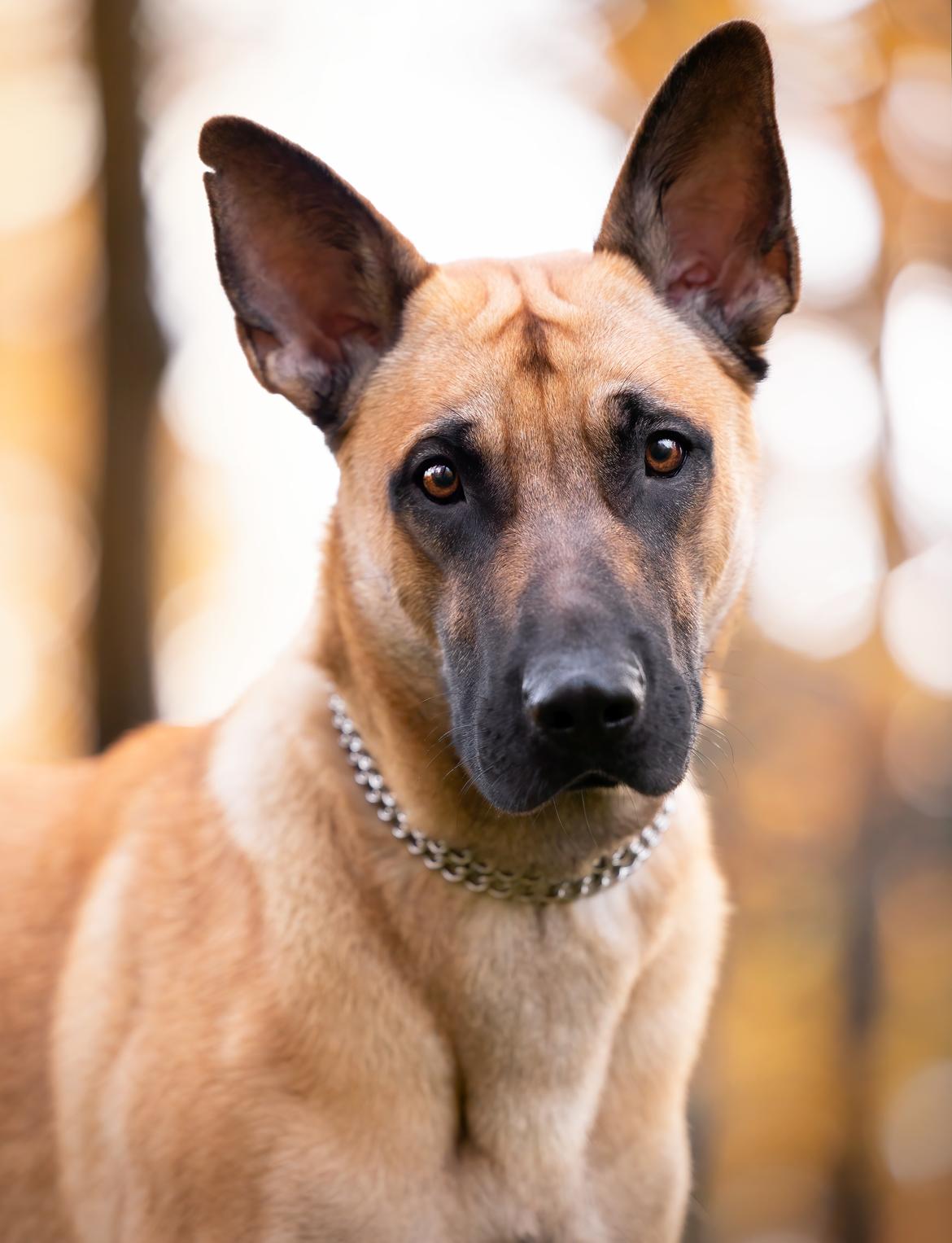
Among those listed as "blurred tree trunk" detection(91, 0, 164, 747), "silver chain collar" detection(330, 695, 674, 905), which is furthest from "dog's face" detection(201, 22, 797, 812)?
"blurred tree trunk" detection(91, 0, 164, 747)

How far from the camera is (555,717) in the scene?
2002mm

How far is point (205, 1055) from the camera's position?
231 cm

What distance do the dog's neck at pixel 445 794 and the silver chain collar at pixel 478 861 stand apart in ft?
0.07

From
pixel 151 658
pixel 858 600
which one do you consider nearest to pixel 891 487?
pixel 858 600

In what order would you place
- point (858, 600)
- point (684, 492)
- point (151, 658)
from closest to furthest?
1. point (684, 492)
2. point (151, 658)
3. point (858, 600)

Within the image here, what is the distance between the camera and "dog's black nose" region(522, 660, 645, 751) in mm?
1965

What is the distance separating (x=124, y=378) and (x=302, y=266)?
145 inches

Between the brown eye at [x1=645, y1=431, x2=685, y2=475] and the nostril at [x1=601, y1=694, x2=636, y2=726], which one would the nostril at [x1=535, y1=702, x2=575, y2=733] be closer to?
the nostril at [x1=601, y1=694, x2=636, y2=726]

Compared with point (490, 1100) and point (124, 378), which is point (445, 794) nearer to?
point (490, 1100)

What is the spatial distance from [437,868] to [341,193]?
1457 mm

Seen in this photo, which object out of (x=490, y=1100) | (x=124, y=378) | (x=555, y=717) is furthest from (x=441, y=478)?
(x=124, y=378)

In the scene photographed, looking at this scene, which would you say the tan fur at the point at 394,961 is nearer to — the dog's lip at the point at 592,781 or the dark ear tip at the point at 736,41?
the dog's lip at the point at 592,781

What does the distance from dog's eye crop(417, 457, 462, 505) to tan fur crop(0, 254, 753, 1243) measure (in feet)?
0.32

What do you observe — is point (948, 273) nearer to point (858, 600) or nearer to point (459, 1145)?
point (858, 600)
